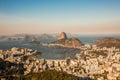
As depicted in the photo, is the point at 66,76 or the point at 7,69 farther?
the point at 7,69

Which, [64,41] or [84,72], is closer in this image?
[84,72]

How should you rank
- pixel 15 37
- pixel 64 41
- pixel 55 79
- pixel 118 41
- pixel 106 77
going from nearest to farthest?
1. pixel 55 79
2. pixel 106 77
3. pixel 118 41
4. pixel 64 41
5. pixel 15 37

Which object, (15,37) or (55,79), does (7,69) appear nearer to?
(55,79)

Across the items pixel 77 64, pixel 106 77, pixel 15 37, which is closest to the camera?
pixel 106 77

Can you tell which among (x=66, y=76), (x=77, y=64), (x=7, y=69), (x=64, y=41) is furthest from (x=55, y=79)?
(x=64, y=41)

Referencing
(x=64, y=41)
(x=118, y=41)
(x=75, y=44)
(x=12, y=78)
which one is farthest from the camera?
(x=64, y=41)

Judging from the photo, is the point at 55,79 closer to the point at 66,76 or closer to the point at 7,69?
the point at 66,76

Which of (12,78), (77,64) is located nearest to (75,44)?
(77,64)

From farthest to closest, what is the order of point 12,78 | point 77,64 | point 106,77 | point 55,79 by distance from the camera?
point 77,64 → point 106,77 → point 12,78 → point 55,79
